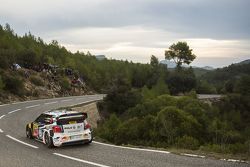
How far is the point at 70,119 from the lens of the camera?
47.7 feet

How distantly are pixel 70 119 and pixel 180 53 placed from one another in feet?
281

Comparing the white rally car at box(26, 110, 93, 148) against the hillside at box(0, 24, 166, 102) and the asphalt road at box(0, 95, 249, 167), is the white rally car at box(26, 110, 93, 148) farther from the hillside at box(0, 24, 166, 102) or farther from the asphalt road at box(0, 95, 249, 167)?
the hillside at box(0, 24, 166, 102)

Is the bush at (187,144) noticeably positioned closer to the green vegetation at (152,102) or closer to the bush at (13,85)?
the green vegetation at (152,102)

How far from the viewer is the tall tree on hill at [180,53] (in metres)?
97.2

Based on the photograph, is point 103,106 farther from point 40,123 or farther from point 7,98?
point 40,123

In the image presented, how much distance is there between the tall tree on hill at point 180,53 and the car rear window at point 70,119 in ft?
277

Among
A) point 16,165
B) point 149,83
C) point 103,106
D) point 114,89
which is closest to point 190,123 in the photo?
point 103,106

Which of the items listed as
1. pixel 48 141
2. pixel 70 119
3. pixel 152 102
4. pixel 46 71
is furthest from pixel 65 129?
pixel 46 71

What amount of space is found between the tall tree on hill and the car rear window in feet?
277

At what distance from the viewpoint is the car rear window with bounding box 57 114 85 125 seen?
47.4ft

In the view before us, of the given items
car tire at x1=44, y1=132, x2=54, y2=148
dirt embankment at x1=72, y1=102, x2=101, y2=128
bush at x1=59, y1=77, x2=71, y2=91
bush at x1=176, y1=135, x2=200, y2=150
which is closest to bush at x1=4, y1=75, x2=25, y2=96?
dirt embankment at x1=72, y1=102, x2=101, y2=128

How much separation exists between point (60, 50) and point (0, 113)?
60238 millimetres

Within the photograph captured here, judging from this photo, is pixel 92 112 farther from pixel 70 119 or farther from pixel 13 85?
pixel 70 119

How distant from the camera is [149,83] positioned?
85250 mm
